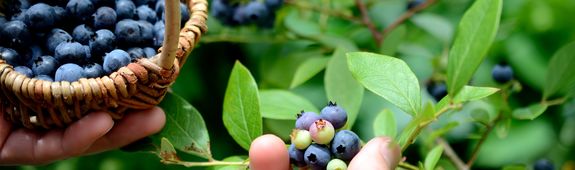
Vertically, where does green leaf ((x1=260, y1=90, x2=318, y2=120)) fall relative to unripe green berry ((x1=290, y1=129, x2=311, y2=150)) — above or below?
below

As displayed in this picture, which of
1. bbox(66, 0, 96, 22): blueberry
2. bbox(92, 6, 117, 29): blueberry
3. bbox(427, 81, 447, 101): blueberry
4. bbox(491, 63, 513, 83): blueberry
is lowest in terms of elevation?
bbox(427, 81, 447, 101): blueberry

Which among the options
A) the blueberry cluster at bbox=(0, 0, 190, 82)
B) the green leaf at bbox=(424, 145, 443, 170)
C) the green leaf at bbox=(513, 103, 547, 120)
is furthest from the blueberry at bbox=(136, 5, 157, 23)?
the green leaf at bbox=(513, 103, 547, 120)

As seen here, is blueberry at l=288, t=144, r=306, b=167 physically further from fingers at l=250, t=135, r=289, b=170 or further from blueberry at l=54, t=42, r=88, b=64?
blueberry at l=54, t=42, r=88, b=64

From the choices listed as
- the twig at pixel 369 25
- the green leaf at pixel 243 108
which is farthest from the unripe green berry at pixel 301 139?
the twig at pixel 369 25

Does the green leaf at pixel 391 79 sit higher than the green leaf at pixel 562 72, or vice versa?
the green leaf at pixel 391 79

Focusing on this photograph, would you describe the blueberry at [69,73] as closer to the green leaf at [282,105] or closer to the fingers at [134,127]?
the fingers at [134,127]

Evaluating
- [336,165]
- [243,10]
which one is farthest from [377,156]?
[243,10]

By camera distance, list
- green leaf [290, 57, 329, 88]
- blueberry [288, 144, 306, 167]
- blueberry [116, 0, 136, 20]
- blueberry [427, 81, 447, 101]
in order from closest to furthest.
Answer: blueberry [288, 144, 306, 167], blueberry [116, 0, 136, 20], green leaf [290, 57, 329, 88], blueberry [427, 81, 447, 101]

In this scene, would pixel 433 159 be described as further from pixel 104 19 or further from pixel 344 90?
pixel 104 19
